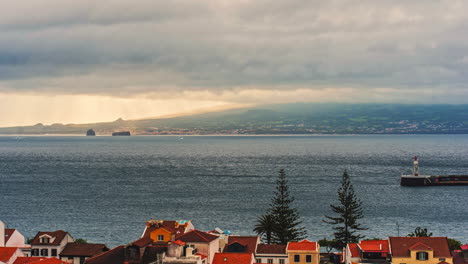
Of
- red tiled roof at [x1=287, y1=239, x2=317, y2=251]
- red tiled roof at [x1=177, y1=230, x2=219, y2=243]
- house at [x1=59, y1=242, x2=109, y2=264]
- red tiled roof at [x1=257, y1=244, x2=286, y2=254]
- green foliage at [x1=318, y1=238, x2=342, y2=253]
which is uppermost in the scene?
A: red tiled roof at [x1=177, y1=230, x2=219, y2=243]

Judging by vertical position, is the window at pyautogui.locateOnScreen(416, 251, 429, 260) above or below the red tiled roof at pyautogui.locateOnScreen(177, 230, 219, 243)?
below

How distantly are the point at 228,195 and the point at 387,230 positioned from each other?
4868 centimetres

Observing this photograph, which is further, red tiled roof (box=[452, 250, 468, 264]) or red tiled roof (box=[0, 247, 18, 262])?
red tiled roof (box=[452, 250, 468, 264])

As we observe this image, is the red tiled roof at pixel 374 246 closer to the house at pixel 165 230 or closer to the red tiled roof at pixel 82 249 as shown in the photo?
the house at pixel 165 230

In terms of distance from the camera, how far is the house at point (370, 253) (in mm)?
60406

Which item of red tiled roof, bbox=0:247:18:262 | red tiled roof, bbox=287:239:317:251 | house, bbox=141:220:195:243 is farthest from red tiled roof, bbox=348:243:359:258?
red tiled roof, bbox=0:247:18:262

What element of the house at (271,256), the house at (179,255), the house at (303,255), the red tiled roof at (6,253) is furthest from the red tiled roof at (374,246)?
the red tiled roof at (6,253)

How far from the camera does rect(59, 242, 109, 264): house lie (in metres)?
64.6

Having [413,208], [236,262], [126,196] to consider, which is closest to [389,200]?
[413,208]

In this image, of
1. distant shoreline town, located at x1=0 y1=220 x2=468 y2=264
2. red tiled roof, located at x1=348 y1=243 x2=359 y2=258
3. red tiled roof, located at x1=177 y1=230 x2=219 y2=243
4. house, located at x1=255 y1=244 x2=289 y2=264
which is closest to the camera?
distant shoreline town, located at x1=0 y1=220 x2=468 y2=264

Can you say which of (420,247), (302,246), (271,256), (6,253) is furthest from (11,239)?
(420,247)

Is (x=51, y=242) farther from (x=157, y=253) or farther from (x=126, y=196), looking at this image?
(x=126, y=196)

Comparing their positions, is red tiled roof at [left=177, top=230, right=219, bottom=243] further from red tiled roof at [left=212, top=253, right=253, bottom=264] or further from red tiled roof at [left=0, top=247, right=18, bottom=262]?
red tiled roof at [left=0, top=247, right=18, bottom=262]

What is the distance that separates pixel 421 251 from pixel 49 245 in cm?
3884
